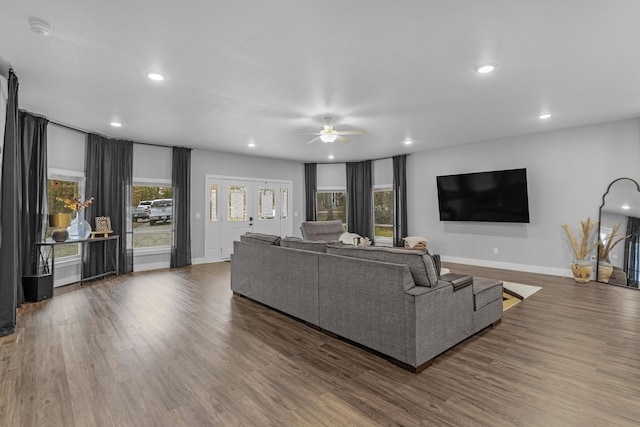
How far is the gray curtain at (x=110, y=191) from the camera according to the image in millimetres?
5812

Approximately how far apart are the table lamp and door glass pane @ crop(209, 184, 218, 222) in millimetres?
3022

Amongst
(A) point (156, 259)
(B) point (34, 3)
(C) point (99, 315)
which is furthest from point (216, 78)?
(A) point (156, 259)

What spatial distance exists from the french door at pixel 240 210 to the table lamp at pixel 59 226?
2926mm

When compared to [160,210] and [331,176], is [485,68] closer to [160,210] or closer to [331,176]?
Answer: [331,176]

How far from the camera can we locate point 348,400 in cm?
210

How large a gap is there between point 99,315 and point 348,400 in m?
3.34

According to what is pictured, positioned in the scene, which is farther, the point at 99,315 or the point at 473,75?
the point at 99,315

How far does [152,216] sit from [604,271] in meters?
8.79

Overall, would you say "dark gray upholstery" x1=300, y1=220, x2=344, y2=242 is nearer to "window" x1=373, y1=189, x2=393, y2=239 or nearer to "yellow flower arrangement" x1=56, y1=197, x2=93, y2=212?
"window" x1=373, y1=189, x2=393, y2=239

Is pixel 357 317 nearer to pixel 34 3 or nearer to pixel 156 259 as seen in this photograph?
pixel 34 3

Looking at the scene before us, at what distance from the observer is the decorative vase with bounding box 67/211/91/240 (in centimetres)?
531

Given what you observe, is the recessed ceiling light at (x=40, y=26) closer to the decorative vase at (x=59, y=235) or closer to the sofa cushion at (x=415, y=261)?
the sofa cushion at (x=415, y=261)

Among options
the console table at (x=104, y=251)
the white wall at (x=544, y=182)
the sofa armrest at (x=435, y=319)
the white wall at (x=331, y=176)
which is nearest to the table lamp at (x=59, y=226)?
the console table at (x=104, y=251)

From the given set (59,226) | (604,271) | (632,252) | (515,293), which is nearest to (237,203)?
Result: (59,226)
